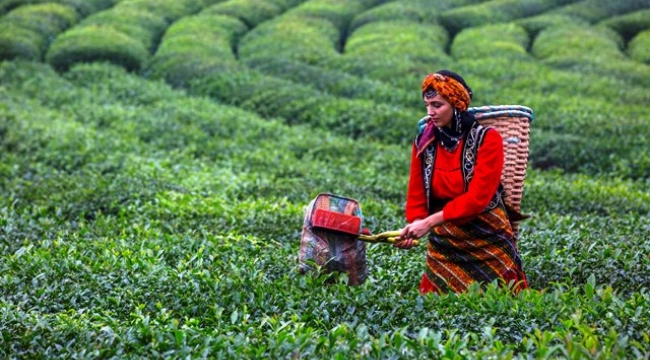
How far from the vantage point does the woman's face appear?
4.89 m

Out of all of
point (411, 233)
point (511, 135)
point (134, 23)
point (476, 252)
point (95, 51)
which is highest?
point (511, 135)

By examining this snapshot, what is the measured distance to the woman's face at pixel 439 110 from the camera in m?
4.89

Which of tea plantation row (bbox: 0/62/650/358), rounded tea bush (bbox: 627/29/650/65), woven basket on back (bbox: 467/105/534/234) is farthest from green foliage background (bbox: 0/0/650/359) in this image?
woven basket on back (bbox: 467/105/534/234)

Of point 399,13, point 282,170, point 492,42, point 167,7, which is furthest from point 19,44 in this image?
point 492,42

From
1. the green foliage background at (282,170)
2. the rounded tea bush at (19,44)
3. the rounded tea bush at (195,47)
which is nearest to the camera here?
the green foliage background at (282,170)

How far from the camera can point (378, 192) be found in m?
10.4

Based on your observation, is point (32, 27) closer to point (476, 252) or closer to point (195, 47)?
point (195, 47)

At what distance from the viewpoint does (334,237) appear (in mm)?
5102

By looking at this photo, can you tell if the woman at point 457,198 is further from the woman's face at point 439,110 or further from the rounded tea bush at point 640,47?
the rounded tea bush at point 640,47

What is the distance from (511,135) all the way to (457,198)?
1.84 ft

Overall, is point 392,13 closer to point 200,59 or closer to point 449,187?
point 200,59

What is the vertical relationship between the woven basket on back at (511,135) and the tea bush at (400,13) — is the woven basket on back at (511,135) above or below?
above

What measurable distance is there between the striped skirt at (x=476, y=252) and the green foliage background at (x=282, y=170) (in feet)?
0.96

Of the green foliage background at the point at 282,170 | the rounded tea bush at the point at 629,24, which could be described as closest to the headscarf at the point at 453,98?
the green foliage background at the point at 282,170
